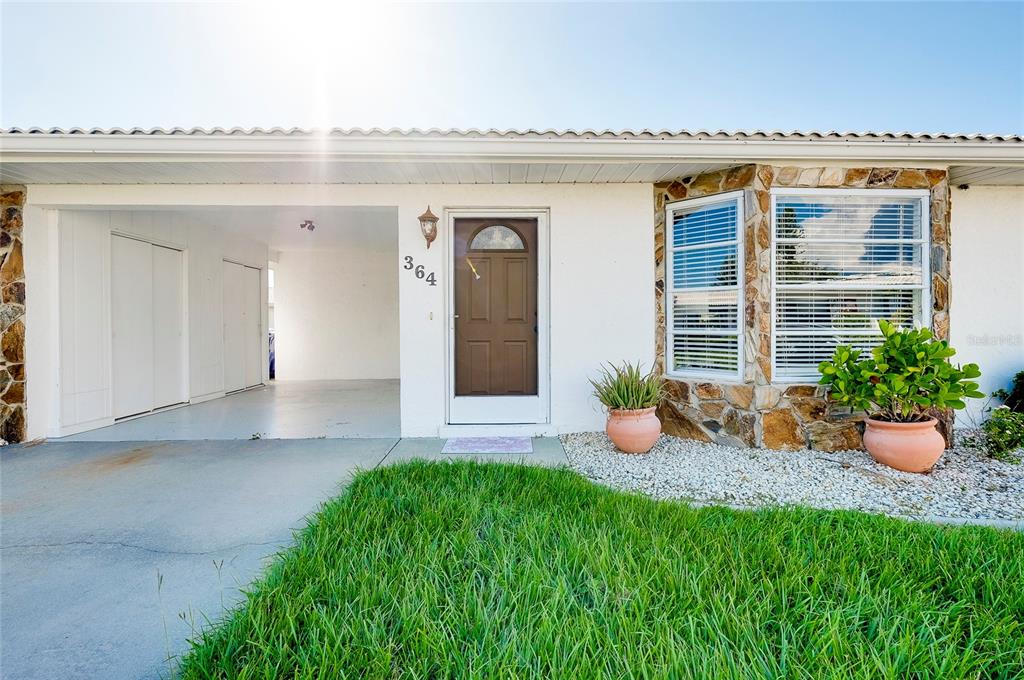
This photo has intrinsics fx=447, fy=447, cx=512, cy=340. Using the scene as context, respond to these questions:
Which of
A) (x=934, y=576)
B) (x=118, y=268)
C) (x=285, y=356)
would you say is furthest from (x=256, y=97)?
(x=934, y=576)

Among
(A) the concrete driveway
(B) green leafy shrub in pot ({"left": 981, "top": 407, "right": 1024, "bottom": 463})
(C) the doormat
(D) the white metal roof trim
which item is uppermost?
(D) the white metal roof trim

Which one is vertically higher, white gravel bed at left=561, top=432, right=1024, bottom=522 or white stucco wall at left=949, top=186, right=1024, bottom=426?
white stucco wall at left=949, top=186, right=1024, bottom=426

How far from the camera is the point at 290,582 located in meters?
1.96

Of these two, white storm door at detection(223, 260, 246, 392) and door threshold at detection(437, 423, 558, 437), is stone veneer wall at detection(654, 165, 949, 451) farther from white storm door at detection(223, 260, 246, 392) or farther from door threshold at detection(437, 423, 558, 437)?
white storm door at detection(223, 260, 246, 392)

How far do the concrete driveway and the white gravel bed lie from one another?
7.72 feet

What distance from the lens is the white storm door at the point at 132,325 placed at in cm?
574

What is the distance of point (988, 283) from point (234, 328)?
36.4ft

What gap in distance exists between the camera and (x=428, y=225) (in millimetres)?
4820

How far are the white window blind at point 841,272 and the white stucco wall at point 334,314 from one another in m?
8.11

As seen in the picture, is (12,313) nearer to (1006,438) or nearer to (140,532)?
(140,532)

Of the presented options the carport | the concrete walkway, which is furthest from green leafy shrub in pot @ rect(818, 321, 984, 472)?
the carport

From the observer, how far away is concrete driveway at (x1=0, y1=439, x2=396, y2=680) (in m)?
1.79

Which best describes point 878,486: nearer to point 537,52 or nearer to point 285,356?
point 537,52

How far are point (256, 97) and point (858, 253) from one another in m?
7.41
